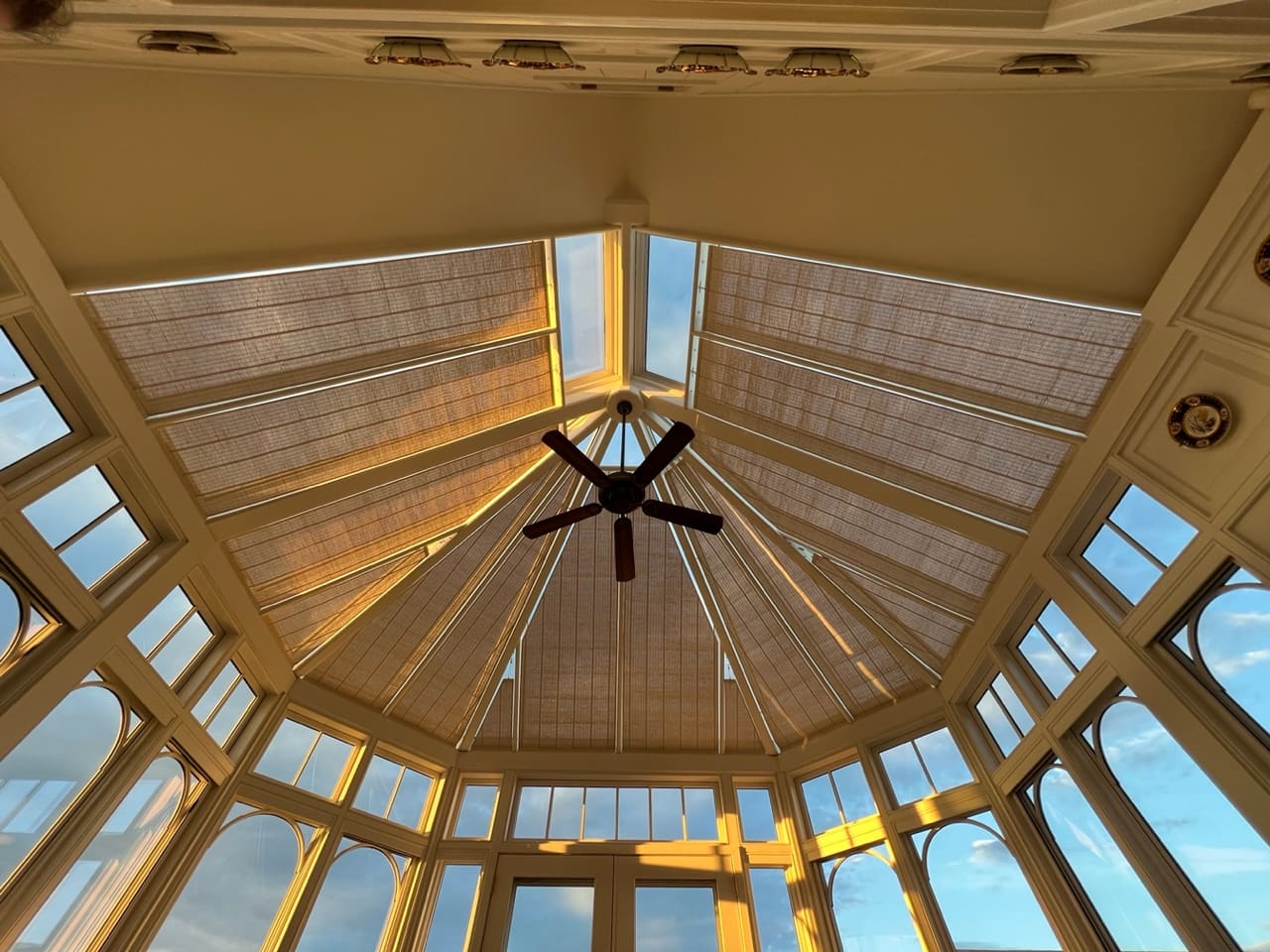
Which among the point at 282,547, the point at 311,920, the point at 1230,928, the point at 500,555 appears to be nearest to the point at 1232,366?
the point at 1230,928

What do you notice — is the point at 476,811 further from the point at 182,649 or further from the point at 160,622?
the point at 160,622

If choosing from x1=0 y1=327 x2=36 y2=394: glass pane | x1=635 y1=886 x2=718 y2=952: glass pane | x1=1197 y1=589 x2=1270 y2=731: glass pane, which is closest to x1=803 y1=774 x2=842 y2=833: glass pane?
x1=635 y1=886 x2=718 y2=952: glass pane

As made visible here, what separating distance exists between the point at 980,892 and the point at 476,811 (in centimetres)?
542

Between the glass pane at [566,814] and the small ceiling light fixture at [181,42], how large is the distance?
25.8 feet

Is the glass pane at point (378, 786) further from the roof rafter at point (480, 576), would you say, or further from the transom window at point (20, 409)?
the transom window at point (20, 409)

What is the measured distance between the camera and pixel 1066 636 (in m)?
5.80

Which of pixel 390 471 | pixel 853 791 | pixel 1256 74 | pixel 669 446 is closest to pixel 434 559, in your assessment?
pixel 390 471

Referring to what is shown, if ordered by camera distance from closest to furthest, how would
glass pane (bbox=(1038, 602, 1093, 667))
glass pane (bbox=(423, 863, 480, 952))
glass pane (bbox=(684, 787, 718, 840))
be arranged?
1. glass pane (bbox=(1038, 602, 1093, 667))
2. glass pane (bbox=(423, 863, 480, 952))
3. glass pane (bbox=(684, 787, 718, 840))

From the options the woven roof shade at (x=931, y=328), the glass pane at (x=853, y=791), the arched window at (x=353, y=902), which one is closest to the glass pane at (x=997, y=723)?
the glass pane at (x=853, y=791)

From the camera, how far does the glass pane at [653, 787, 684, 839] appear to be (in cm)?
794

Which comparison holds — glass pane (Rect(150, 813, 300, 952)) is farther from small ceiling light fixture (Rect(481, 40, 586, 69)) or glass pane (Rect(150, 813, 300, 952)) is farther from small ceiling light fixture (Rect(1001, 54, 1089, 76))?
small ceiling light fixture (Rect(1001, 54, 1089, 76))

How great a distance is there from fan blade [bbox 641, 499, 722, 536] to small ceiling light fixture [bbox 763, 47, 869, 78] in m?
3.10

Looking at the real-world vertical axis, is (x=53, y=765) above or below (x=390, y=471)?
below

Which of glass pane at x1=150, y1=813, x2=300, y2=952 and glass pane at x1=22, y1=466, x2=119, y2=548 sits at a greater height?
glass pane at x1=22, y1=466, x2=119, y2=548
